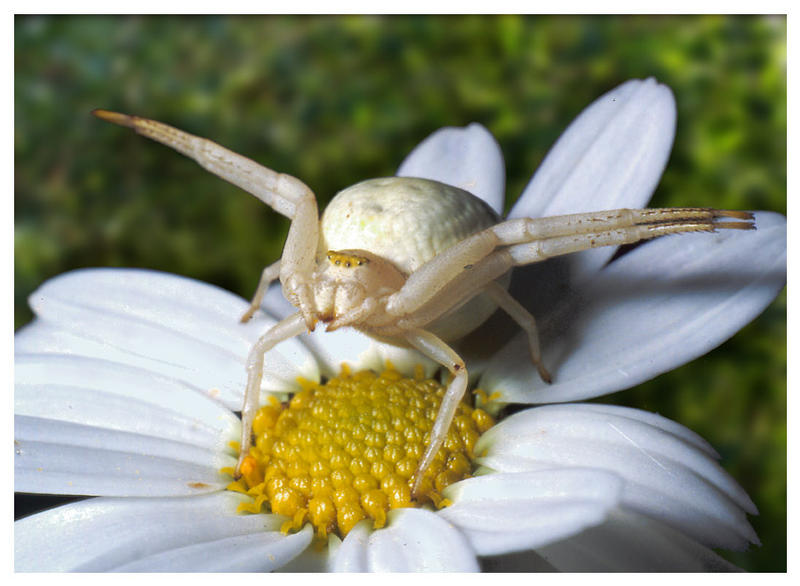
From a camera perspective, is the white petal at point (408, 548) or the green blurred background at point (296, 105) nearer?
the white petal at point (408, 548)

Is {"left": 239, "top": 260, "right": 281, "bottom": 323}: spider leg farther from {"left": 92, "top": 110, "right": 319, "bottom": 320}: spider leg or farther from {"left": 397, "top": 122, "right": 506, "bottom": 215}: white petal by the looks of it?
{"left": 397, "top": 122, "right": 506, "bottom": 215}: white petal

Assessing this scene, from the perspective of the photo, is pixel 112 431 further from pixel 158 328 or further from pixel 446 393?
pixel 446 393

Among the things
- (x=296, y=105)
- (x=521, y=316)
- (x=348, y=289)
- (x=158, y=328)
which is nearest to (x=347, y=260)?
(x=348, y=289)

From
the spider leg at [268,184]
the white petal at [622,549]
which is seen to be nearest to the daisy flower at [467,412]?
the white petal at [622,549]

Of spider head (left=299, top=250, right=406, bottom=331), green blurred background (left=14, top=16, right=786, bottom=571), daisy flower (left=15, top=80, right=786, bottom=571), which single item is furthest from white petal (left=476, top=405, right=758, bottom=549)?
green blurred background (left=14, top=16, right=786, bottom=571)

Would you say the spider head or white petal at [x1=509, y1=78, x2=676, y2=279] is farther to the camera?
white petal at [x1=509, y1=78, x2=676, y2=279]

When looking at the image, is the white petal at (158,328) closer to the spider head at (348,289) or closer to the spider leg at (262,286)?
the spider leg at (262,286)
